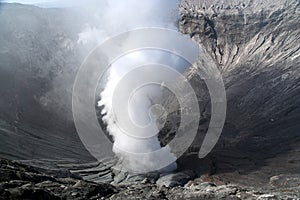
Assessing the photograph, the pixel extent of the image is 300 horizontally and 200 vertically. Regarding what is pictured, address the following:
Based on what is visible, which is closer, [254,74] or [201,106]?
[201,106]

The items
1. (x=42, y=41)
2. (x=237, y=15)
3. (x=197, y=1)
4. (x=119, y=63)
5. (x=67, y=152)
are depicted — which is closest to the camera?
(x=67, y=152)

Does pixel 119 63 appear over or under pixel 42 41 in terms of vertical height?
under

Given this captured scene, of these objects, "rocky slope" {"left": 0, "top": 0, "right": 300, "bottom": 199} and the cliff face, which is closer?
"rocky slope" {"left": 0, "top": 0, "right": 300, "bottom": 199}

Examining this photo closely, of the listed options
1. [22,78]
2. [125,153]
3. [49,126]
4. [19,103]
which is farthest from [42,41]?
[125,153]

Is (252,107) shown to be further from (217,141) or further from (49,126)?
(49,126)

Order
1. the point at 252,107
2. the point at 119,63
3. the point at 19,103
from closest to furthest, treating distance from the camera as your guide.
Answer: the point at 19,103 → the point at 252,107 → the point at 119,63

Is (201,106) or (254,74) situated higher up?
(254,74)

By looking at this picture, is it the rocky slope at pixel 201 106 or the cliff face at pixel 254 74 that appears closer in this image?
the rocky slope at pixel 201 106

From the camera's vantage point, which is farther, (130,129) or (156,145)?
(130,129)
